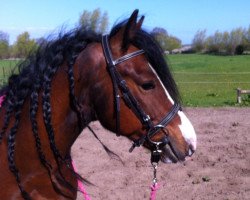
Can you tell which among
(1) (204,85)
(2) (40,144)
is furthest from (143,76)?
(1) (204,85)

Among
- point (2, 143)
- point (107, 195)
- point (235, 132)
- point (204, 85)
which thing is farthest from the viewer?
point (204, 85)

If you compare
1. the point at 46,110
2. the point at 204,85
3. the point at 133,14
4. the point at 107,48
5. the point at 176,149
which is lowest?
the point at 204,85

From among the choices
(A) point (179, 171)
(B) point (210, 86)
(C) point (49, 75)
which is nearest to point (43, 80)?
(C) point (49, 75)

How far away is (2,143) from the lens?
2.49 m

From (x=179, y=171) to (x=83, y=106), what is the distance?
4625 millimetres

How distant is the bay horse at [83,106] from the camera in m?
2.36

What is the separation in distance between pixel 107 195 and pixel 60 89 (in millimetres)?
3708

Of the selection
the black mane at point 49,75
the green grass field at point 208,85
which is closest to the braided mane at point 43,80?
the black mane at point 49,75

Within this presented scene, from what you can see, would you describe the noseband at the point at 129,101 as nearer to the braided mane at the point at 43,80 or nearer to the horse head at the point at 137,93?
the horse head at the point at 137,93

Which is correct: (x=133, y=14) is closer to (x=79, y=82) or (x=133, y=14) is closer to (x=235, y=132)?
(x=79, y=82)

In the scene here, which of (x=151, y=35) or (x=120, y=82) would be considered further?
(x=151, y=35)

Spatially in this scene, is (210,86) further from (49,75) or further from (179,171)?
(49,75)

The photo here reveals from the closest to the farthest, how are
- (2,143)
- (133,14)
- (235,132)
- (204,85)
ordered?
1. (133,14)
2. (2,143)
3. (235,132)
4. (204,85)

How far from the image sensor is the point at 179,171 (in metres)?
6.74
